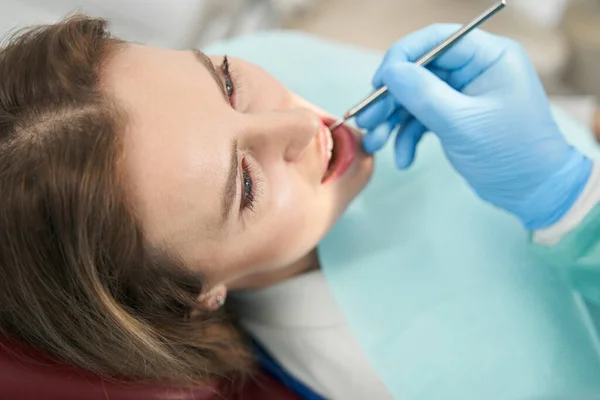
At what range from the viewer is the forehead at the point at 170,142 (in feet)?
2.15

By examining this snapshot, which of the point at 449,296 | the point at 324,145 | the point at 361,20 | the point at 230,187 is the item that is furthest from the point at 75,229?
the point at 361,20

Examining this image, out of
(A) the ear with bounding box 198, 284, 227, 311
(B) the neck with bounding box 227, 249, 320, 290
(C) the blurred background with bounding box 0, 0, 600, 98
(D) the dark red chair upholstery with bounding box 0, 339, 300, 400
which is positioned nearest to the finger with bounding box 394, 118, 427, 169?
(B) the neck with bounding box 227, 249, 320, 290

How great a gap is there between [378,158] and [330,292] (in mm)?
285

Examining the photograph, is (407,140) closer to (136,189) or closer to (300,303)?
(300,303)

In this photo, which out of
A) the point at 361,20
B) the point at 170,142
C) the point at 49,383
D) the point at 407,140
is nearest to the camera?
the point at 170,142

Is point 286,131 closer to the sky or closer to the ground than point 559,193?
closer to the sky

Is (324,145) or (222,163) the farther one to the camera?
(324,145)

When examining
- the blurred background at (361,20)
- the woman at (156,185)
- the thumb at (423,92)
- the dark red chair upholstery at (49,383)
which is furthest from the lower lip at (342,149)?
the blurred background at (361,20)

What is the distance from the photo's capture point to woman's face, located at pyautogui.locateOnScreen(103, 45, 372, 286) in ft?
2.17

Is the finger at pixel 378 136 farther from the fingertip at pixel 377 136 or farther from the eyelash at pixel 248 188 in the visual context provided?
the eyelash at pixel 248 188

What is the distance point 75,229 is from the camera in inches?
26.0

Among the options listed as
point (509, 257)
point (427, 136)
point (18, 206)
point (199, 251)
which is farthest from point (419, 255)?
point (18, 206)

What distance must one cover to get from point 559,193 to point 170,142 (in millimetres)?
552

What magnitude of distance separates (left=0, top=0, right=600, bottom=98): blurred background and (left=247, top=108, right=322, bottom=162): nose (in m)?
0.85
